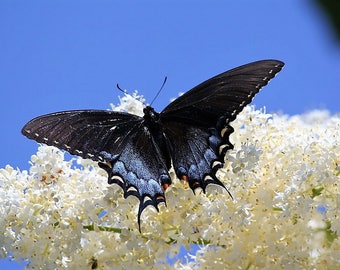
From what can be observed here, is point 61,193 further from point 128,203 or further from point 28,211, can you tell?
point 128,203

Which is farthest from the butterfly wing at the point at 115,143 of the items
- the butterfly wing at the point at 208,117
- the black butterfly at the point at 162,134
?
the butterfly wing at the point at 208,117

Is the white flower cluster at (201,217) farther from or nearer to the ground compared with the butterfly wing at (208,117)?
nearer to the ground

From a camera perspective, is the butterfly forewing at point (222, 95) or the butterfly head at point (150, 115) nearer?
the butterfly forewing at point (222, 95)

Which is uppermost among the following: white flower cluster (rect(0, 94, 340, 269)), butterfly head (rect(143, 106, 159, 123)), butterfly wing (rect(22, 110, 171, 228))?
butterfly head (rect(143, 106, 159, 123))

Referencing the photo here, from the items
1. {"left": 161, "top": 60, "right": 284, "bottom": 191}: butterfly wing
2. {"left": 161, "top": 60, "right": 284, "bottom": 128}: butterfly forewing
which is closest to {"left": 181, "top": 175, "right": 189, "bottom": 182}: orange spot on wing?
{"left": 161, "top": 60, "right": 284, "bottom": 191}: butterfly wing

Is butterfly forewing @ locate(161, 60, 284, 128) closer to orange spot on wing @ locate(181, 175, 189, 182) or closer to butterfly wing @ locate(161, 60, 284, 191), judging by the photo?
butterfly wing @ locate(161, 60, 284, 191)

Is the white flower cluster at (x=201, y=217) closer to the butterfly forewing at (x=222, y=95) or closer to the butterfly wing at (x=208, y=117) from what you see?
the butterfly wing at (x=208, y=117)

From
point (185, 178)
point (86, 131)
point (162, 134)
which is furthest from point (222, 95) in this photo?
point (86, 131)

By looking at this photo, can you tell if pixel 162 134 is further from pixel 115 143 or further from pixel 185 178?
pixel 185 178
